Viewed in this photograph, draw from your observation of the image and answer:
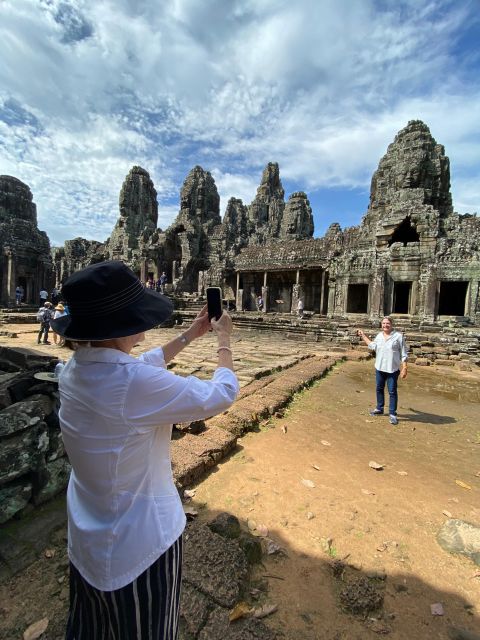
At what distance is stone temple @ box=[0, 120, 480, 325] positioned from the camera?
1825 cm

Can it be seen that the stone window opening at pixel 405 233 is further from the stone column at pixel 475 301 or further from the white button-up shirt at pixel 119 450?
the white button-up shirt at pixel 119 450

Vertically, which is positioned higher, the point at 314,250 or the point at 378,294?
the point at 314,250

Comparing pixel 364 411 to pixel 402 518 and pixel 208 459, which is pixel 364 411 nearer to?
pixel 402 518

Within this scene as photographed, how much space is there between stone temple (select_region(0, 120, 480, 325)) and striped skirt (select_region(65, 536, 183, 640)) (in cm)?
1785

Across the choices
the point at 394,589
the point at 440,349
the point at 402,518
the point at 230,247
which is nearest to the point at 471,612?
the point at 394,589

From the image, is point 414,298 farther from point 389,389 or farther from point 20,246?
point 20,246

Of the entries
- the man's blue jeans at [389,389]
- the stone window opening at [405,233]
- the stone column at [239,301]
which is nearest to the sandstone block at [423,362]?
the man's blue jeans at [389,389]

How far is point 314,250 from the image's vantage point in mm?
24547

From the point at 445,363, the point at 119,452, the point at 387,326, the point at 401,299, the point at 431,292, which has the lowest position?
the point at 445,363

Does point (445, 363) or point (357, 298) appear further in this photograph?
point (357, 298)

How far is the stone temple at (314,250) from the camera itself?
719 inches

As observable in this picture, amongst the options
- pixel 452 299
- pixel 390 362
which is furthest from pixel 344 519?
pixel 452 299

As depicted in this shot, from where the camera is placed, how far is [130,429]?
1.12 m

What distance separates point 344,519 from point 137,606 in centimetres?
236
